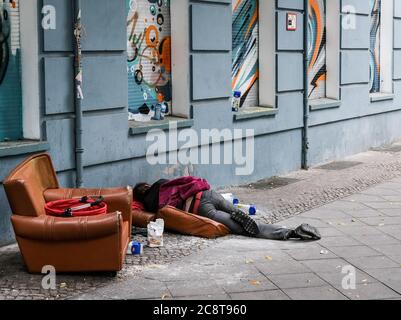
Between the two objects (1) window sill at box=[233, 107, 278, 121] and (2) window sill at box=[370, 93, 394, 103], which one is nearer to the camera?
(1) window sill at box=[233, 107, 278, 121]

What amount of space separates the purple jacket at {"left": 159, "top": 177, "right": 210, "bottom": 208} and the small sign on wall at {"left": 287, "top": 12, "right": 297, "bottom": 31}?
Result: 15.0 ft

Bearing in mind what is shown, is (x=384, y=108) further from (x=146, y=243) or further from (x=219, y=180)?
(x=146, y=243)

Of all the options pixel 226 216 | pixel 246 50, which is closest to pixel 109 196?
pixel 226 216

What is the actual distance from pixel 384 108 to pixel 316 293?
34.1 ft

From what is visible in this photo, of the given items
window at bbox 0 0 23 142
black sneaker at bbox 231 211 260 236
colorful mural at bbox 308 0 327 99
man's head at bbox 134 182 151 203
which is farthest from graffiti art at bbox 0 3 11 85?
colorful mural at bbox 308 0 327 99

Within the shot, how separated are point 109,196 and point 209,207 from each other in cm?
135

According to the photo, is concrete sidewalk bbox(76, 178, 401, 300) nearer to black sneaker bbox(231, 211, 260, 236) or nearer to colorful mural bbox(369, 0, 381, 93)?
black sneaker bbox(231, 211, 260, 236)

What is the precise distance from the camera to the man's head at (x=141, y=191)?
8.59 m

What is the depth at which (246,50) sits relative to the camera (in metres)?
11.9

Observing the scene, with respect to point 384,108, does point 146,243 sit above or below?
below

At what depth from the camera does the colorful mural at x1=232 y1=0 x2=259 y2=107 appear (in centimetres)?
1157

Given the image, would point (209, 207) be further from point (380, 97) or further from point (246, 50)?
point (380, 97)

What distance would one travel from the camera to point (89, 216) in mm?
6586
